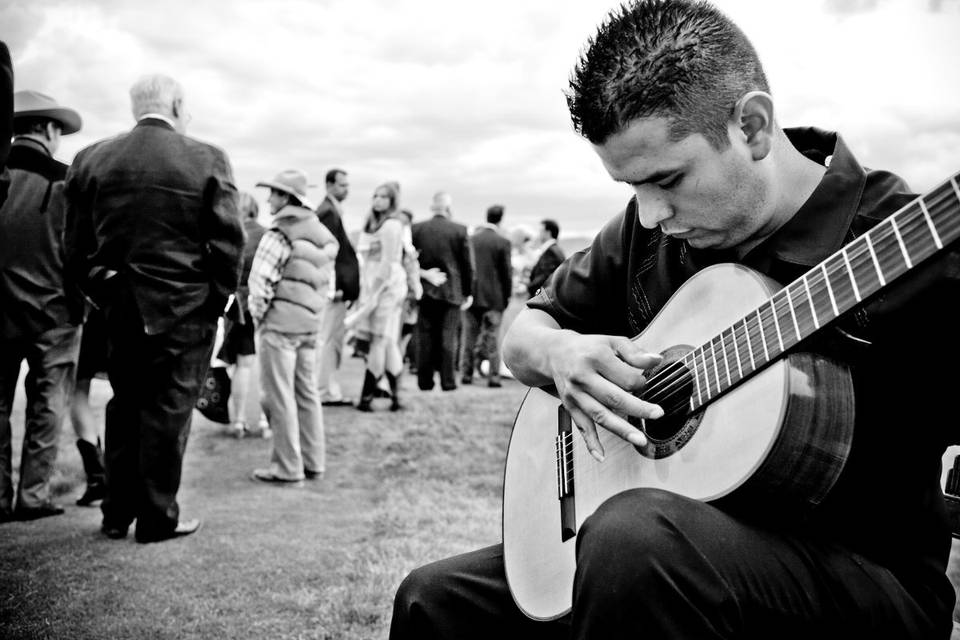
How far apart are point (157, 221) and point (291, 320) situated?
1678 millimetres

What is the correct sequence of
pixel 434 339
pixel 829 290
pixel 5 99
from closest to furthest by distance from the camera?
pixel 829 290 → pixel 5 99 → pixel 434 339

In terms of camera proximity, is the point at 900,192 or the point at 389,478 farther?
the point at 389,478

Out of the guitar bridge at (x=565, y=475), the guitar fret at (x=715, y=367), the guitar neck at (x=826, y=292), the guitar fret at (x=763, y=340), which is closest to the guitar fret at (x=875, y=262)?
the guitar neck at (x=826, y=292)

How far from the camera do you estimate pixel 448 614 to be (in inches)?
71.0

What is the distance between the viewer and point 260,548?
4.34m

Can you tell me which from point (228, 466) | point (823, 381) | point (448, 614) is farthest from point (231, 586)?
point (823, 381)

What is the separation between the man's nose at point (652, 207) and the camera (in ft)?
5.49

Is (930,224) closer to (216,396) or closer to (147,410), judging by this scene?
(147,410)

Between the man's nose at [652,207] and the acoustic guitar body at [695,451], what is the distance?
0.49 feet

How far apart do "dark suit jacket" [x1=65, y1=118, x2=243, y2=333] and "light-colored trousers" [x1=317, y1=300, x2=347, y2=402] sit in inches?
A: 167

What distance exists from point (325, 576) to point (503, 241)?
7.94 meters

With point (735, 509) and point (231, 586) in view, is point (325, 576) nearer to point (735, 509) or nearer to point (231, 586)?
point (231, 586)

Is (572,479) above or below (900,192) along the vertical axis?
below

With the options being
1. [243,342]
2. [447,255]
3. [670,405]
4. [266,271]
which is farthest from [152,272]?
[447,255]
